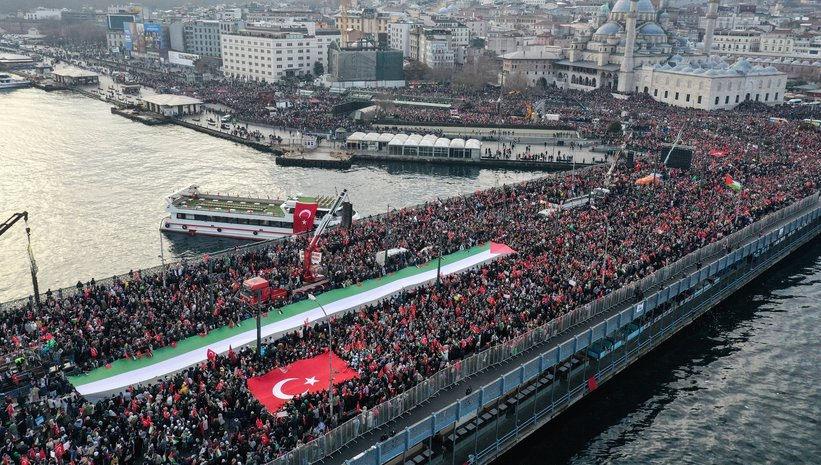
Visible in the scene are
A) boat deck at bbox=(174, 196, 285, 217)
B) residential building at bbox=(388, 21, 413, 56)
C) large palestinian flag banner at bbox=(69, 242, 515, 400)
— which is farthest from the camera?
Answer: residential building at bbox=(388, 21, 413, 56)

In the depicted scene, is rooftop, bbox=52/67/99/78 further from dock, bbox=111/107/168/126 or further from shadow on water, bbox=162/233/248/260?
shadow on water, bbox=162/233/248/260

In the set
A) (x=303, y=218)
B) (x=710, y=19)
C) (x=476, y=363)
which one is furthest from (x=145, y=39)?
(x=476, y=363)

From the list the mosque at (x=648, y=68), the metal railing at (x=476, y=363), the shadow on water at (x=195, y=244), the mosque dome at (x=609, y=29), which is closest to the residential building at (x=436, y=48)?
→ the mosque at (x=648, y=68)

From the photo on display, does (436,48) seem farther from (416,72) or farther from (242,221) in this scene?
(242,221)

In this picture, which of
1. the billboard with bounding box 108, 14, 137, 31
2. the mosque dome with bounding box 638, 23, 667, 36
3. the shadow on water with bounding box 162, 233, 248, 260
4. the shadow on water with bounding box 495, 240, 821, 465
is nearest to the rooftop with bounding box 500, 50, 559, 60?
the mosque dome with bounding box 638, 23, 667, 36

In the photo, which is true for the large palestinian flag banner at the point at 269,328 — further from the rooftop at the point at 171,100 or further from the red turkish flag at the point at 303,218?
the rooftop at the point at 171,100

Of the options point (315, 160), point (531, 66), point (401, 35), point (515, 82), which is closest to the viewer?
point (315, 160)
